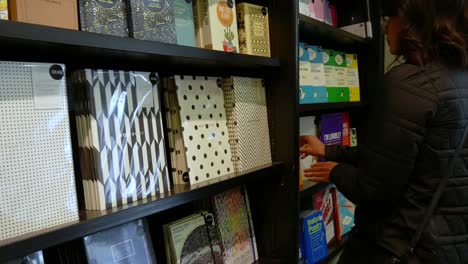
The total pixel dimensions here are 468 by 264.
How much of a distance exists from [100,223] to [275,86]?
0.88m

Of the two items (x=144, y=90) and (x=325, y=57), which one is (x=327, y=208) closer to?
(x=325, y=57)

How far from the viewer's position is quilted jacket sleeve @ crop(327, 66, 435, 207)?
1108 mm

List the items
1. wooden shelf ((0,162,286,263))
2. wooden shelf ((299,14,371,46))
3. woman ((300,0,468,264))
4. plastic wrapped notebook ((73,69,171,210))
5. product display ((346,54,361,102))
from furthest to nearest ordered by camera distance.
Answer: product display ((346,54,361,102))
wooden shelf ((299,14,371,46))
woman ((300,0,468,264))
plastic wrapped notebook ((73,69,171,210))
wooden shelf ((0,162,286,263))

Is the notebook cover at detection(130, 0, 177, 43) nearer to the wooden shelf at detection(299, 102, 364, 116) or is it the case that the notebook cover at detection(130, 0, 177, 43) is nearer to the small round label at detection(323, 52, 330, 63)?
the wooden shelf at detection(299, 102, 364, 116)

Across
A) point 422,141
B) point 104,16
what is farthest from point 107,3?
point 422,141

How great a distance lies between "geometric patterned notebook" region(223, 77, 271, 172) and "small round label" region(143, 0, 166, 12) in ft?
1.18

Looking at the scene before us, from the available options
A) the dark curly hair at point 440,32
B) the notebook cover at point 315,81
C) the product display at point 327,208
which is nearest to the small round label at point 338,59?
the notebook cover at point 315,81

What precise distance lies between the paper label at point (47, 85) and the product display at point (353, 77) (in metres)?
1.66

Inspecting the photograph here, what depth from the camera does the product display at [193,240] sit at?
1122mm

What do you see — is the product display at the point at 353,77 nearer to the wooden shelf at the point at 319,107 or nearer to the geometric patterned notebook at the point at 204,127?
the wooden shelf at the point at 319,107

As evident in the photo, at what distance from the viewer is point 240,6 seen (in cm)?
137

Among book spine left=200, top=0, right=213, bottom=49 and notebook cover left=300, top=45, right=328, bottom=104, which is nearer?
book spine left=200, top=0, right=213, bottom=49

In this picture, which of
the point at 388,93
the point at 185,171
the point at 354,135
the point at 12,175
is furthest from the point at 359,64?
the point at 12,175

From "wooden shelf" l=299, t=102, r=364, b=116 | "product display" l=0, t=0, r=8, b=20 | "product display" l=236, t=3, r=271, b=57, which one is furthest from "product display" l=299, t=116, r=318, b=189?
"product display" l=0, t=0, r=8, b=20
